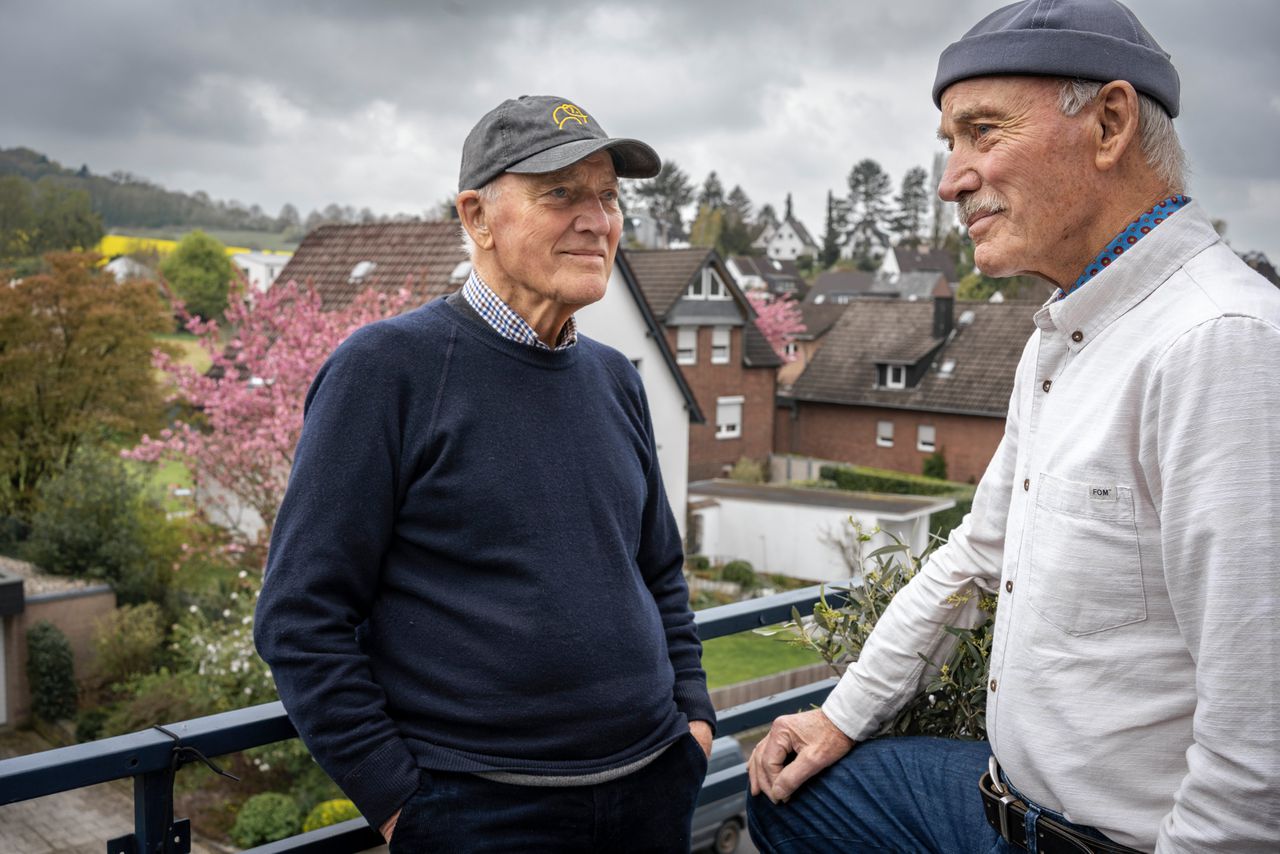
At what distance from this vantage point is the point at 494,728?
1.99m

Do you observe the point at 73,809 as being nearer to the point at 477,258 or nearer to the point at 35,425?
the point at 35,425

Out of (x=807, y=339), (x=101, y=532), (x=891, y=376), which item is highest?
(x=807, y=339)

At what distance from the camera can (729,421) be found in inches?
1268

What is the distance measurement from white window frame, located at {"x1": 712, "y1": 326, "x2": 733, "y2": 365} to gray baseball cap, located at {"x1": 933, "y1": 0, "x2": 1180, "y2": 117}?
2934 cm

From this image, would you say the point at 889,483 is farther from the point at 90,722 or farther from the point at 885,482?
the point at 90,722

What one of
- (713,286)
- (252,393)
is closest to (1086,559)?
(252,393)

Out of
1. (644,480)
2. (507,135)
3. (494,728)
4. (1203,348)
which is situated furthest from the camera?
(644,480)

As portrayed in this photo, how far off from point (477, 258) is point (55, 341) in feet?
66.7

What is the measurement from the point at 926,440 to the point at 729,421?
20.7 ft

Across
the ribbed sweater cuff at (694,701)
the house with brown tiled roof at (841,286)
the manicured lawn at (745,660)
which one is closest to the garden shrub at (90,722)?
the manicured lawn at (745,660)

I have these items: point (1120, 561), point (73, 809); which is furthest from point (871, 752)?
point (73, 809)

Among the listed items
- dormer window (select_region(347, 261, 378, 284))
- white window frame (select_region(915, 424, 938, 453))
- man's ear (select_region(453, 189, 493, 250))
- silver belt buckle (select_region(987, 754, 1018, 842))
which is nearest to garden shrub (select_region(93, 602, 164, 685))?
dormer window (select_region(347, 261, 378, 284))

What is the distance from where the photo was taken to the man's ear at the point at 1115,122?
1.65 meters

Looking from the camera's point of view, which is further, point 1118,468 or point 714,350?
point 714,350
